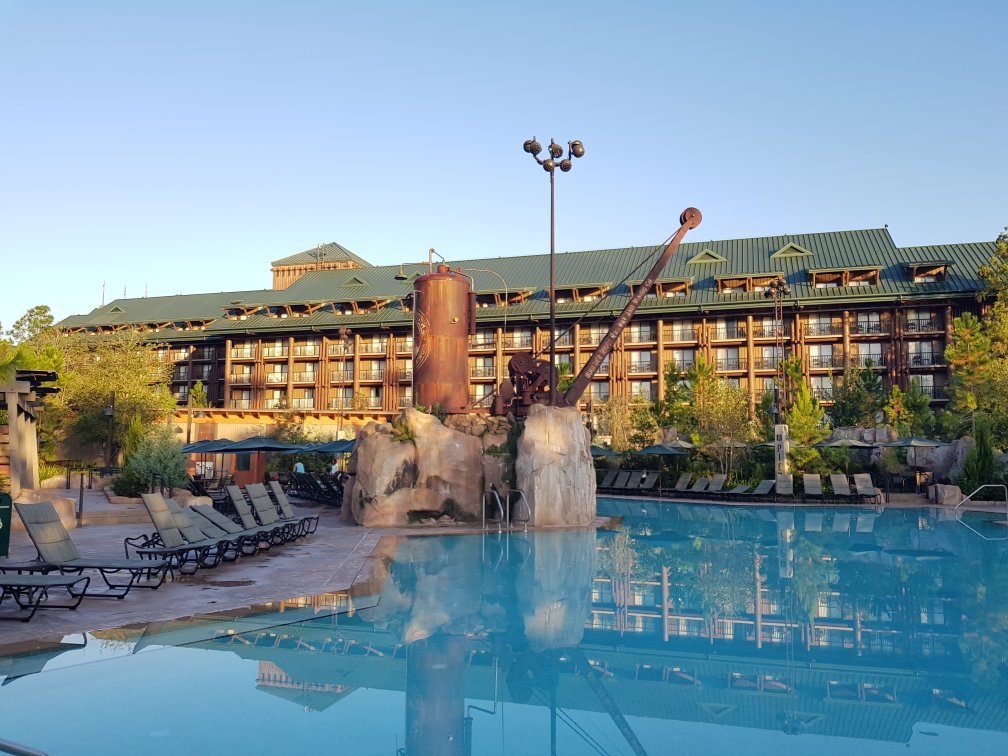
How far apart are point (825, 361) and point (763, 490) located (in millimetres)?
23753

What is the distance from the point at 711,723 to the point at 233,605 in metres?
5.41

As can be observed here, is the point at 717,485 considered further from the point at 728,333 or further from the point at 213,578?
the point at 728,333

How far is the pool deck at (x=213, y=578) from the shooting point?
25.3 ft

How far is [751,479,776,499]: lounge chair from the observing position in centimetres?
2708

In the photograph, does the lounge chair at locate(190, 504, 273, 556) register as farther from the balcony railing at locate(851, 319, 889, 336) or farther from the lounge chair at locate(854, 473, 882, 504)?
the balcony railing at locate(851, 319, 889, 336)

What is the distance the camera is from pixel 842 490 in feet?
85.6

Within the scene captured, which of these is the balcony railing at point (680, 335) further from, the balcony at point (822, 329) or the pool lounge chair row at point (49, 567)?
the pool lounge chair row at point (49, 567)

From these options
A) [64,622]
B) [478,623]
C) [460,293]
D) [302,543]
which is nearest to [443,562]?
[302,543]

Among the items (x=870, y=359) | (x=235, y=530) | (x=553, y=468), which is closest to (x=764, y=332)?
(x=870, y=359)

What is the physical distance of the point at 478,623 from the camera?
8195 millimetres

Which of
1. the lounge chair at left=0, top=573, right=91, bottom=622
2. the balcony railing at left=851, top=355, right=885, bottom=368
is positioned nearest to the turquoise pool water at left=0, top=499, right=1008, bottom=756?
the lounge chair at left=0, top=573, right=91, bottom=622

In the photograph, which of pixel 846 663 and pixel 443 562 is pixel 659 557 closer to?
pixel 443 562

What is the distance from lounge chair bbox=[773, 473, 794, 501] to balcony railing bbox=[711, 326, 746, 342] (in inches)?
879

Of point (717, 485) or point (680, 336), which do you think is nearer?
point (717, 485)
